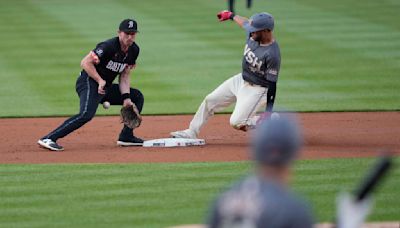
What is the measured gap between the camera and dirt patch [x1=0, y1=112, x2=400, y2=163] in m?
11.8

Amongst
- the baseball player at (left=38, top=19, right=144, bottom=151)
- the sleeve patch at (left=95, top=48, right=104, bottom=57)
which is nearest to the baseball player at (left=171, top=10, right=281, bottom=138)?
the baseball player at (left=38, top=19, right=144, bottom=151)

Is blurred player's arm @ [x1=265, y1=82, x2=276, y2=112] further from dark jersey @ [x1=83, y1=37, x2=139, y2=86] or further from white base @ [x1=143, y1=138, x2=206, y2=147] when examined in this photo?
dark jersey @ [x1=83, y1=37, x2=139, y2=86]

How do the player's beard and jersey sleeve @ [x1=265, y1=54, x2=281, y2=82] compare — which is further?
the player's beard

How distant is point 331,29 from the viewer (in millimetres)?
21812

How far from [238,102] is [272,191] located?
808 centimetres

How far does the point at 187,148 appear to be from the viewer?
40.7 ft

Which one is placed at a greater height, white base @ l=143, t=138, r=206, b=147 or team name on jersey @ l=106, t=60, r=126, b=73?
A: team name on jersey @ l=106, t=60, r=126, b=73

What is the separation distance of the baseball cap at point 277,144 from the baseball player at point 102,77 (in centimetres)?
759

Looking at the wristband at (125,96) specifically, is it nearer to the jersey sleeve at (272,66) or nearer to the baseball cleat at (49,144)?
the baseball cleat at (49,144)

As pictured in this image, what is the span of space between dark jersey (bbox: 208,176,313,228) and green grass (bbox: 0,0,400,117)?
34.6 ft

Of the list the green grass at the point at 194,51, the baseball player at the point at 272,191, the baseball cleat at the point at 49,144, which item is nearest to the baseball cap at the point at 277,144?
the baseball player at the point at 272,191

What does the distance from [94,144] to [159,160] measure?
1.41m

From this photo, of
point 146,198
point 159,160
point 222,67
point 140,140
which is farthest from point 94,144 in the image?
point 222,67

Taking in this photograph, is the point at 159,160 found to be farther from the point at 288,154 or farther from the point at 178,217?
the point at 288,154
